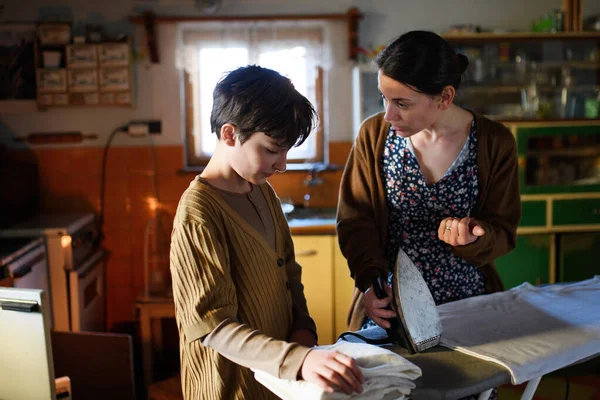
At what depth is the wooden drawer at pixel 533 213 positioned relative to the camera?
3154 mm

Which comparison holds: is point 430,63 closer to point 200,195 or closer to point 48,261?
point 200,195

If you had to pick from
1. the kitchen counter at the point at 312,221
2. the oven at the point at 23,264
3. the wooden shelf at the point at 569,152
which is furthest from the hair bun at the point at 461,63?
the wooden shelf at the point at 569,152

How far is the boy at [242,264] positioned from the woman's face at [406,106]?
1.01 feet

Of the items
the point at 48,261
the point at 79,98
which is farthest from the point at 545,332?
the point at 79,98

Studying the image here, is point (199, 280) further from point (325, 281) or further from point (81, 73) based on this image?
point (81, 73)

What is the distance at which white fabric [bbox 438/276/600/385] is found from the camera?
1.16m

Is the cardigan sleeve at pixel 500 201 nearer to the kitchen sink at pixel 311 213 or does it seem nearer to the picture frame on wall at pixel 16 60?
the kitchen sink at pixel 311 213

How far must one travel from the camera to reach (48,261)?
2.76m

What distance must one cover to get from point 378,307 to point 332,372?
1.37 feet

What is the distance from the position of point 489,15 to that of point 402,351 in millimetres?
2713

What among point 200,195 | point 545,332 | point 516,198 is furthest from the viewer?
point 516,198

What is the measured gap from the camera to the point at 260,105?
108 centimetres

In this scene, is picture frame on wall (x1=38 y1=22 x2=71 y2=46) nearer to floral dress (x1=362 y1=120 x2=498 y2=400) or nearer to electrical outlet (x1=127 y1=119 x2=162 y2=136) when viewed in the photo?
electrical outlet (x1=127 y1=119 x2=162 y2=136)

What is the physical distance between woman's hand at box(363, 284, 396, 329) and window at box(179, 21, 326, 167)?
2.11 metres
